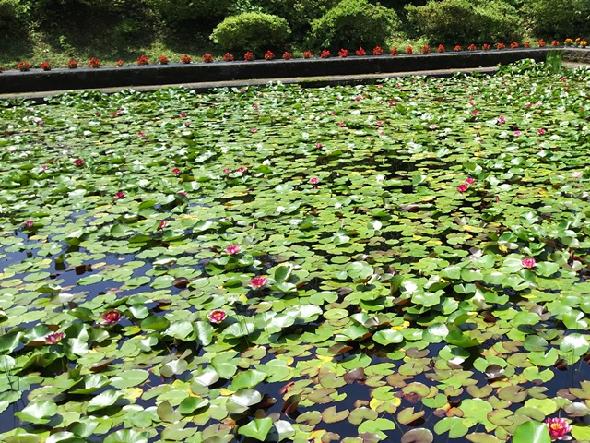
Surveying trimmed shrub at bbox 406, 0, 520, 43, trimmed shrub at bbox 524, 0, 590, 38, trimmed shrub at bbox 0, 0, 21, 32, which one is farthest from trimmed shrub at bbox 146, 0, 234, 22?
trimmed shrub at bbox 524, 0, 590, 38

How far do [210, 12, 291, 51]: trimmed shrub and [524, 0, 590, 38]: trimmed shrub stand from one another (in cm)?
684

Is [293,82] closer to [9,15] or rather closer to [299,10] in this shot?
[299,10]

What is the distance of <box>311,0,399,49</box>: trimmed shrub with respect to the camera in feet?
41.0

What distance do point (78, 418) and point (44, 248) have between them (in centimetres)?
160

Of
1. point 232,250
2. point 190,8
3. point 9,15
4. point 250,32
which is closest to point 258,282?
point 232,250

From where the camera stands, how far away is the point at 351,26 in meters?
12.7

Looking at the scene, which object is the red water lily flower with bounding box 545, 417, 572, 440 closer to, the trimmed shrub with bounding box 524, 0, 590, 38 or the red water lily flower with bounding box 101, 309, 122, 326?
the red water lily flower with bounding box 101, 309, 122, 326

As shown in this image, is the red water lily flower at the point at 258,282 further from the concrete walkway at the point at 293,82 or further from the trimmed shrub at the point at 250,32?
the trimmed shrub at the point at 250,32

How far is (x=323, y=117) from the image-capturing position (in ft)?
22.0

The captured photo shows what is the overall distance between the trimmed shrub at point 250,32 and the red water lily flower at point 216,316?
10333 mm

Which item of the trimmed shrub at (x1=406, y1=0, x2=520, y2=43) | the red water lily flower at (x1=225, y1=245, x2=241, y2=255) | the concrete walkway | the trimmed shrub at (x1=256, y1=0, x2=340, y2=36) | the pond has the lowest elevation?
the pond

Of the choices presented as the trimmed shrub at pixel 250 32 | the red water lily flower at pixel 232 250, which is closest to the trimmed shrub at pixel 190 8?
the trimmed shrub at pixel 250 32

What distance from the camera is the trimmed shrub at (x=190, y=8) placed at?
1305cm

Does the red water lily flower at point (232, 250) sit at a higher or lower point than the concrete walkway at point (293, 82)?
lower
